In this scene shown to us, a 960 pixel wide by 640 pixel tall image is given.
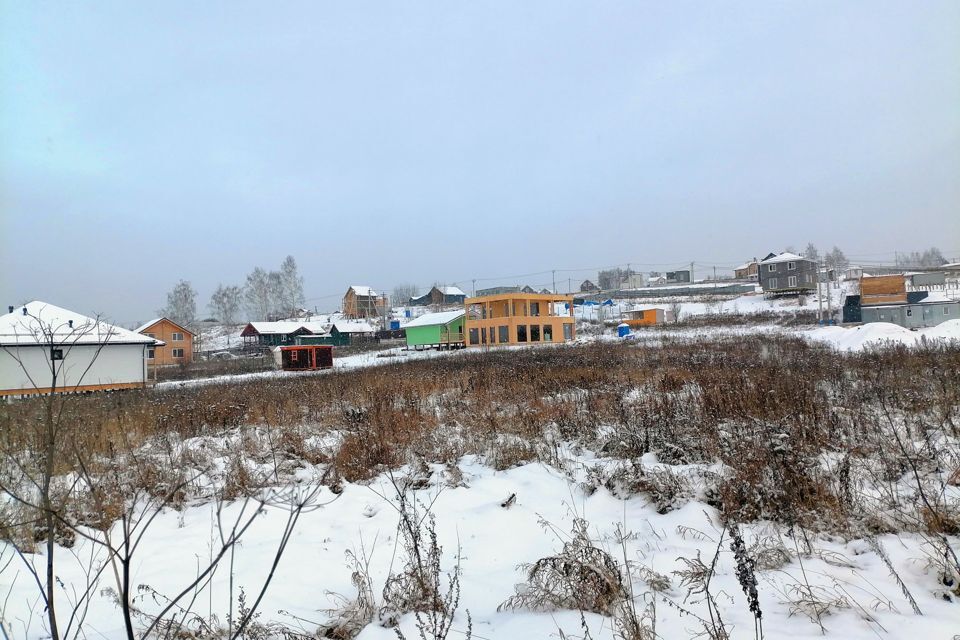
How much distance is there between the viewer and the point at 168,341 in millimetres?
46969

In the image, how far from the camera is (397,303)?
337 feet

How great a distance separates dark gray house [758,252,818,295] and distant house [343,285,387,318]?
53.4 m

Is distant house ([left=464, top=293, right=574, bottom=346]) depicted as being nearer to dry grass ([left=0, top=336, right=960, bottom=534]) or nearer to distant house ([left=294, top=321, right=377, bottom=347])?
distant house ([left=294, top=321, right=377, bottom=347])

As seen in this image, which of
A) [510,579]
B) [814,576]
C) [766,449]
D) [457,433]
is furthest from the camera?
[457,433]

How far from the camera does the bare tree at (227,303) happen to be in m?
81.9

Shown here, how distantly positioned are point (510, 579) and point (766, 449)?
9.69 feet

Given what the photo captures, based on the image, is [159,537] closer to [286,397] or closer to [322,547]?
[322,547]

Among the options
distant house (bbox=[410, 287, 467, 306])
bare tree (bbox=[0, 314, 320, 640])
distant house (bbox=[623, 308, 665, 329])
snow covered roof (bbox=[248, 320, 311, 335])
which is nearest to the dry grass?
bare tree (bbox=[0, 314, 320, 640])

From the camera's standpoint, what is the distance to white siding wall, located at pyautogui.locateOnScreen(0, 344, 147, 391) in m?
20.8

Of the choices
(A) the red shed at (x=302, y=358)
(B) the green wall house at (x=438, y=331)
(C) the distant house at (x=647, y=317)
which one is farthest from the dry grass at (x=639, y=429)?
(C) the distant house at (x=647, y=317)

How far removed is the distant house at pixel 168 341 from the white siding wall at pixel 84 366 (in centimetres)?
2345

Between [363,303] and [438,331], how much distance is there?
3847 cm

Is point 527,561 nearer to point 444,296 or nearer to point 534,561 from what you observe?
point 534,561

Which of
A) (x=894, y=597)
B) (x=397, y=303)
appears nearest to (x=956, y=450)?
(x=894, y=597)
